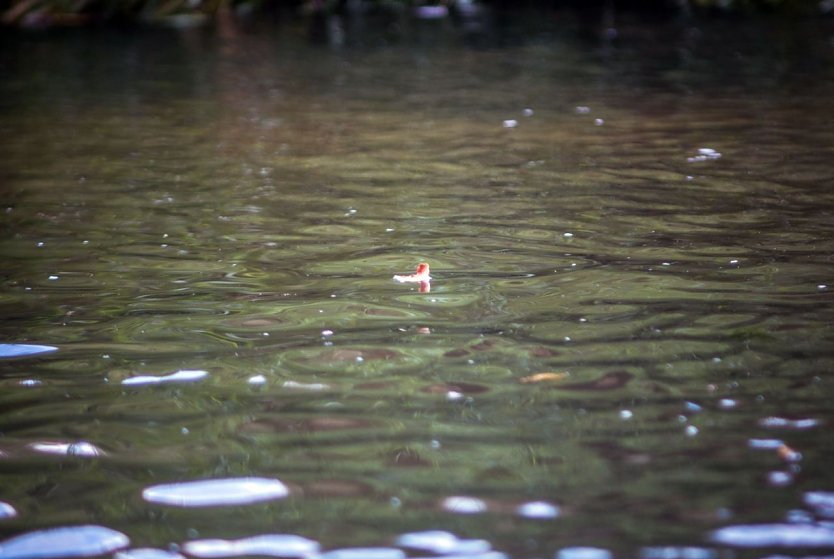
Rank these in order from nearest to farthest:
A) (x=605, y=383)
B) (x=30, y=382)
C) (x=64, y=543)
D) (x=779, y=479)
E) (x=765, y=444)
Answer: (x=64, y=543), (x=779, y=479), (x=765, y=444), (x=605, y=383), (x=30, y=382)

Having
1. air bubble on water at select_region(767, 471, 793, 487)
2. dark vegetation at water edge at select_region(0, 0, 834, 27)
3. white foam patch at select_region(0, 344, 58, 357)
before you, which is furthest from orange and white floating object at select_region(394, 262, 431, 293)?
dark vegetation at water edge at select_region(0, 0, 834, 27)

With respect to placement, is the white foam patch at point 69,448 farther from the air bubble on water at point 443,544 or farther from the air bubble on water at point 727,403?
the air bubble on water at point 727,403

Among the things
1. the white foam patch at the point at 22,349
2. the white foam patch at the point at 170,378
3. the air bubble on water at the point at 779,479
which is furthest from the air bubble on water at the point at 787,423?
the white foam patch at the point at 22,349

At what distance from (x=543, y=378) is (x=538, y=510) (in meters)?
0.98

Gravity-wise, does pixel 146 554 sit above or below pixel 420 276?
above

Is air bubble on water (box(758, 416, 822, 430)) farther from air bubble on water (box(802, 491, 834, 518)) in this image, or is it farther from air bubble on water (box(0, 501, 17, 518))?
air bubble on water (box(0, 501, 17, 518))

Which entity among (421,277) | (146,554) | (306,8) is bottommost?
(306,8)

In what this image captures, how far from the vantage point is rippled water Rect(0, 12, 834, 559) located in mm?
3133

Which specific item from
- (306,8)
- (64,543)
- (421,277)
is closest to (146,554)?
(64,543)

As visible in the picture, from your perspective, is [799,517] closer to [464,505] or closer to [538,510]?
[538,510]

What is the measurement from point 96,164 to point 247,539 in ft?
20.1

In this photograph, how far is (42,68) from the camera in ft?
47.8

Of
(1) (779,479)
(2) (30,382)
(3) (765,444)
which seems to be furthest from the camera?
(2) (30,382)

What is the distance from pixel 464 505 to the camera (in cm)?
315
